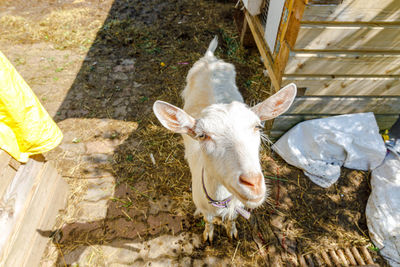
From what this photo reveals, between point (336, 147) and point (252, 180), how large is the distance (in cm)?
251

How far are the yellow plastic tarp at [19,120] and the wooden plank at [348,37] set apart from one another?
2.93m

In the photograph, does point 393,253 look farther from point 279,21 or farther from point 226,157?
point 279,21

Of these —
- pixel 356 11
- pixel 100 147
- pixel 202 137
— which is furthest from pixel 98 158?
pixel 356 11

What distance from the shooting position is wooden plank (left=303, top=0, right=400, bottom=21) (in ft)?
7.41

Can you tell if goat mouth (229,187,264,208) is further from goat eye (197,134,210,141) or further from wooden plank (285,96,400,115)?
wooden plank (285,96,400,115)

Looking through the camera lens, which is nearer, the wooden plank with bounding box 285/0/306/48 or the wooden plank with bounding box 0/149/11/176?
the wooden plank with bounding box 0/149/11/176

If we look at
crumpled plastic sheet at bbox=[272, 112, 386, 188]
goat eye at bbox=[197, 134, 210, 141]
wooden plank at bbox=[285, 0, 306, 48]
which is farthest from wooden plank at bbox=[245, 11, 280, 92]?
goat eye at bbox=[197, 134, 210, 141]

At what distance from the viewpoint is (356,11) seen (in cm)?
230

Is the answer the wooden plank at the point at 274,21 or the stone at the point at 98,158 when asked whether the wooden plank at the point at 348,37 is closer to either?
the wooden plank at the point at 274,21

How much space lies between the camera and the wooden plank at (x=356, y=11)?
226 cm

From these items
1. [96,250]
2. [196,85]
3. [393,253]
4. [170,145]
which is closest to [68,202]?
[96,250]

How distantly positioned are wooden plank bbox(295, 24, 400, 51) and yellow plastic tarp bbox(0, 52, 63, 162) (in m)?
2.93

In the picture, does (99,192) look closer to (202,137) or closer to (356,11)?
(202,137)

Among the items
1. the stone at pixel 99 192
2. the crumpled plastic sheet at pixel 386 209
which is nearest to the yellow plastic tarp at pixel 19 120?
the stone at pixel 99 192
